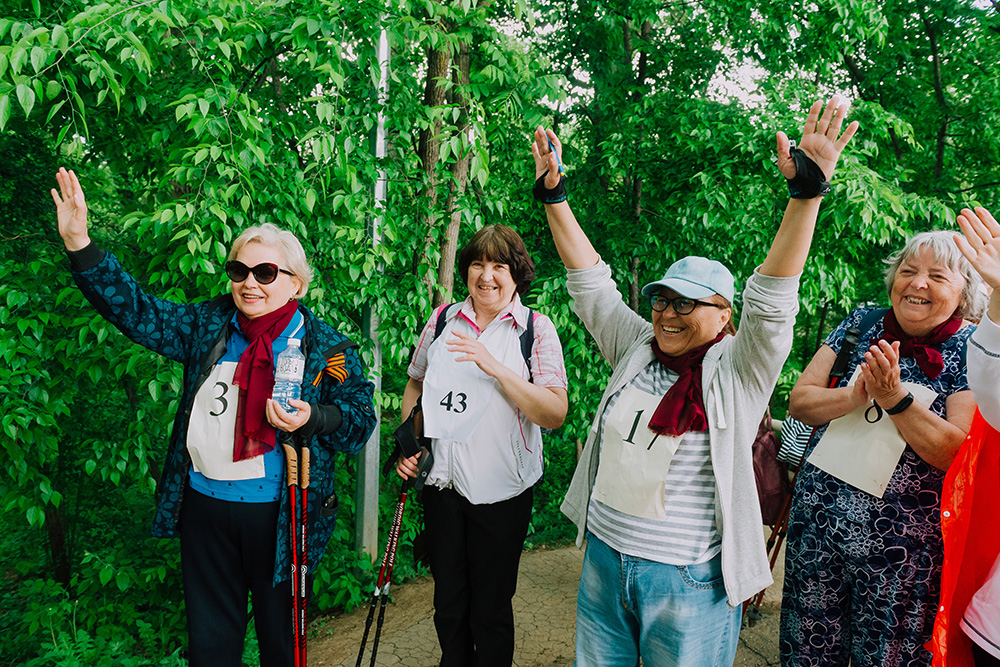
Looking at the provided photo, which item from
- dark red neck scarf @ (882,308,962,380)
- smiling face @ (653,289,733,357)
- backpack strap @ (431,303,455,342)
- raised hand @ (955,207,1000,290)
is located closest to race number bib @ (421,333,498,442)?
backpack strap @ (431,303,455,342)

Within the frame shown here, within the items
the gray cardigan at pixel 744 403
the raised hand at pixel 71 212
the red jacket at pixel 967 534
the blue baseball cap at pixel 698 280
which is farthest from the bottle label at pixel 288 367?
the red jacket at pixel 967 534

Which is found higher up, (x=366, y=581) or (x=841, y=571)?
(x=841, y=571)

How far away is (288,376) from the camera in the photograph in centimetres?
199

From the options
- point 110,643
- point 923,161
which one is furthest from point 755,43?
point 110,643

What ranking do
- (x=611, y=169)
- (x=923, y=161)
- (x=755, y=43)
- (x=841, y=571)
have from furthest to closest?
(x=923, y=161)
(x=755, y=43)
(x=611, y=169)
(x=841, y=571)

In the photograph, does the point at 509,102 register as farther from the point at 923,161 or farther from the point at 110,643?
the point at 923,161

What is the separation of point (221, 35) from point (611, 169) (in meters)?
2.53

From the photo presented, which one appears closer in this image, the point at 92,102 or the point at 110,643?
the point at 92,102

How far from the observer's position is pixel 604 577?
70.9 inches

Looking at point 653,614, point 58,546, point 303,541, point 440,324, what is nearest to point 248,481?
point 303,541

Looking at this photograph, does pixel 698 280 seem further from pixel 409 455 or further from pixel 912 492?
pixel 409 455

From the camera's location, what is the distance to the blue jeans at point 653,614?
166cm

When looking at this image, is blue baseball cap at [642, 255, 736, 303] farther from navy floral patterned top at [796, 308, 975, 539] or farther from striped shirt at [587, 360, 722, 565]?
navy floral patterned top at [796, 308, 975, 539]

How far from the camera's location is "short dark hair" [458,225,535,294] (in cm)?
243
